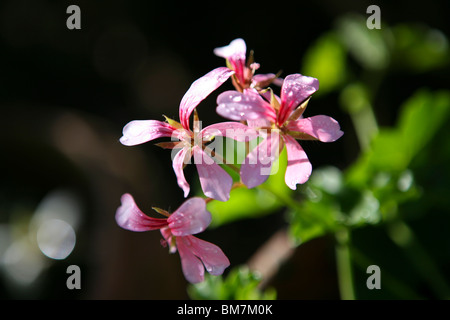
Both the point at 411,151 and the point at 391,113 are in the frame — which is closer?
the point at 411,151

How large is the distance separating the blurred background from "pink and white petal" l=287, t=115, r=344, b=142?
0.25 metres

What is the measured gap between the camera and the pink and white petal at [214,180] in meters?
0.66

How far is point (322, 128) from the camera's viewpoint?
0.69 m

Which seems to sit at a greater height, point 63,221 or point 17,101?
point 17,101

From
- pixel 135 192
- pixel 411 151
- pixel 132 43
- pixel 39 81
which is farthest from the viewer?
pixel 132 43

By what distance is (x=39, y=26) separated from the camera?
6.91ft

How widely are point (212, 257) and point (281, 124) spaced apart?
0.71 ft

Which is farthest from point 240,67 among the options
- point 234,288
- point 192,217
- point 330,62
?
point 330,62

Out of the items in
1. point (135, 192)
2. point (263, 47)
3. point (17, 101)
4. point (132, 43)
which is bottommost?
point (135, 192)

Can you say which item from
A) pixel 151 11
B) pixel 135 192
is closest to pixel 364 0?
pixel 151 11

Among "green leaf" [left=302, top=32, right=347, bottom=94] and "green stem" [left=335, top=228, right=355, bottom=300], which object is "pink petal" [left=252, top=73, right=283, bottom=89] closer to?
"green stem" [left=335, top=228, right=355, bottom=300]

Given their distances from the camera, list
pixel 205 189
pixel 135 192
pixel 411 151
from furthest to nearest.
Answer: pixel 135 192
pixel 411 151
pixel 205 189

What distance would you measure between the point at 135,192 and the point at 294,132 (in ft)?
2.93

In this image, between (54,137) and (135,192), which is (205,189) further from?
(54,137)
